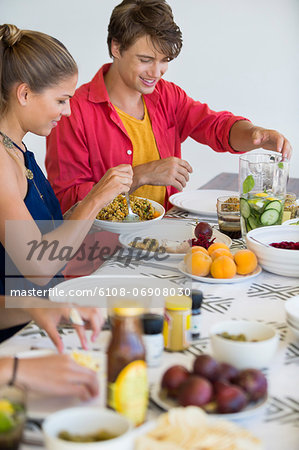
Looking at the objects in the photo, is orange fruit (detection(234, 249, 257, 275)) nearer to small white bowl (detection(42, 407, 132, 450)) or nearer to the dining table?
the dining table

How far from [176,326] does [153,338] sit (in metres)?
0.09

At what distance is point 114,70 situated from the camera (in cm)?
256

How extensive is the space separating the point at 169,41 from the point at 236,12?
3.17 metres

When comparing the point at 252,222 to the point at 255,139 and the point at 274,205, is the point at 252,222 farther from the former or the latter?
the point at 255,139

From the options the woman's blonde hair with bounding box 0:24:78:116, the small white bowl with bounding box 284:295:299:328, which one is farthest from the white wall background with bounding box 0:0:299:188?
the small white bowl with bounding box 284:295:299:328

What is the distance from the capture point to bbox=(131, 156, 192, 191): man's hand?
2.28 meters

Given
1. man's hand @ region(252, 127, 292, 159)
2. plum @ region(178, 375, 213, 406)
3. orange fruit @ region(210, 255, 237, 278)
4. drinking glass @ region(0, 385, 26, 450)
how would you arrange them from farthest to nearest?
1. man's hand @ region(252, 127, 292, 159)
2. orange fruit @ region(210, 255, 237, 278)
3. plum @ region(178, 375, 213, 406)
4. drinking glass @ region(0, 385, 26, 450)

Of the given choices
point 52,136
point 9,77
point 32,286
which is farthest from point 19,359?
point 52,136

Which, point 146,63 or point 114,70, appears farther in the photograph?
point 114,70

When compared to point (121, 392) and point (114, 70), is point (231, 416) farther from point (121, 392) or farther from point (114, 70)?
point (114, 70)

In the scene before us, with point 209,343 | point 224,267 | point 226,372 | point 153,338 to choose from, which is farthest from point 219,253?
point 226,372

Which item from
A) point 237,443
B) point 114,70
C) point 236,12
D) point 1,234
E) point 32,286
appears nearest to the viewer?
point 237,443

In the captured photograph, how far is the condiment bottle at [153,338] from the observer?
1.03 metres

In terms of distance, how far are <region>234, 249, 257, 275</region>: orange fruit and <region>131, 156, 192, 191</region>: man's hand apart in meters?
0.77
